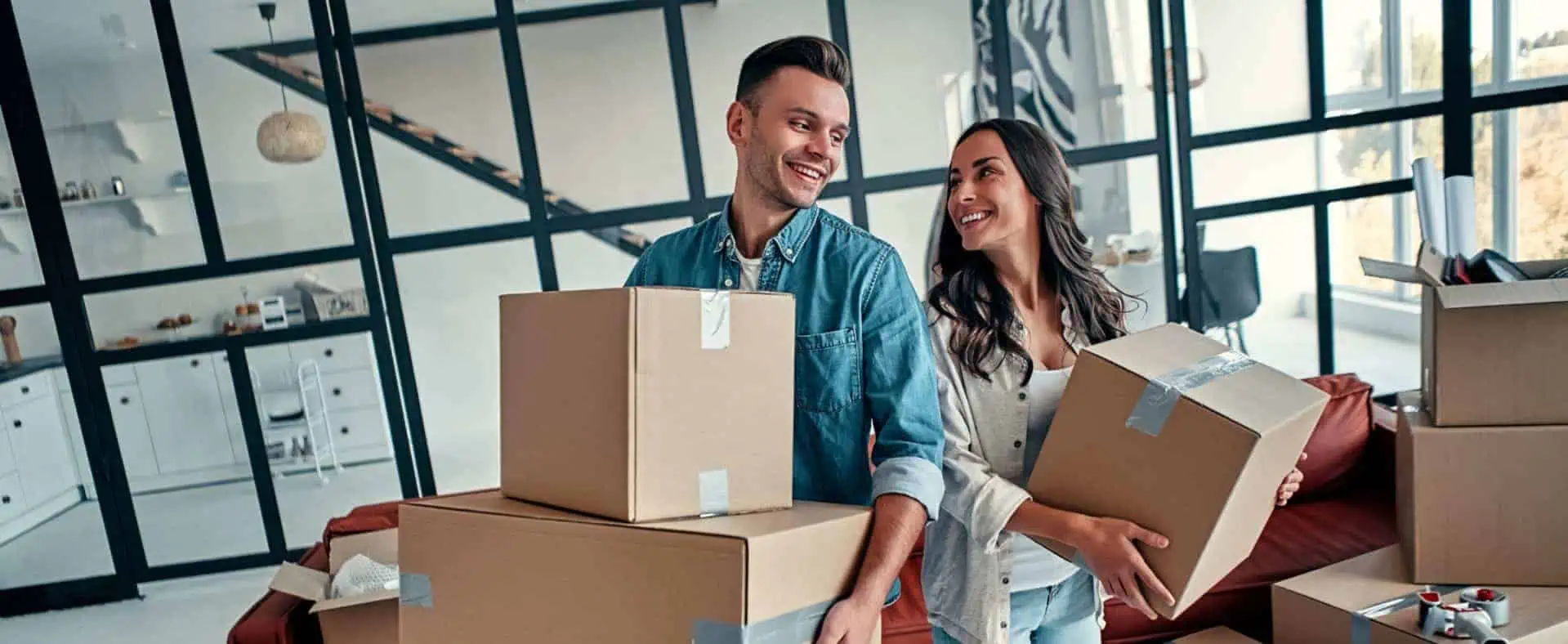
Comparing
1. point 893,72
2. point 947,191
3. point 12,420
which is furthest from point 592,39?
point 12,420

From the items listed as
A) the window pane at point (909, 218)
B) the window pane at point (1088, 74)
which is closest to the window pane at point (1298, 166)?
the window pane at point (1088, 74)

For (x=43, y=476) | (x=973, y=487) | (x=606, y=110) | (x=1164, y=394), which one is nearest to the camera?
(x=1164, y=394)

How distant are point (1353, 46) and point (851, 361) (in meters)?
3.52

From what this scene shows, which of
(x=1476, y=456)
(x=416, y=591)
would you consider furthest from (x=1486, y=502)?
(x=416, y=591)

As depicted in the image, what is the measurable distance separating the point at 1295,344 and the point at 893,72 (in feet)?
6.90

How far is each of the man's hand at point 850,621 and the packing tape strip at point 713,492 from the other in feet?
0.49

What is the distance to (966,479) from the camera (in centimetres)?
116

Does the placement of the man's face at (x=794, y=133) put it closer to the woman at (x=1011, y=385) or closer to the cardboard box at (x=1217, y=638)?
the woman at (x=1011, y=385)

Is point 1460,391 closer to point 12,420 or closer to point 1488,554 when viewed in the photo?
point 1488,554

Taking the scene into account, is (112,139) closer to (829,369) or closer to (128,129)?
(128,129)

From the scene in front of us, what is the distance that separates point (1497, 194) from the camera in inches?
155

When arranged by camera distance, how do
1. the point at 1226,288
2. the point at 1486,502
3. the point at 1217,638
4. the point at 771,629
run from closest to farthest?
the point at 771,629
the point at 1486,502
the point at 1217,638
the point at 1226,288

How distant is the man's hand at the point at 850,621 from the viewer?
872 millimetres

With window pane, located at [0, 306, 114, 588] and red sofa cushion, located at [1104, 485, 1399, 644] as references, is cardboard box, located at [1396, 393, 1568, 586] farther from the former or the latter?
window pane, located at [0, 306, 114, 588]
